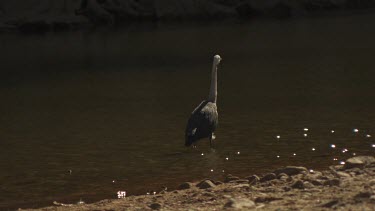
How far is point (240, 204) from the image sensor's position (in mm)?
9906

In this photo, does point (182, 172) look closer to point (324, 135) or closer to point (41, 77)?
point (324, 135)

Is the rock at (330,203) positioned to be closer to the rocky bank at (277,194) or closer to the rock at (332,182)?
the rocky bank at (277,194)

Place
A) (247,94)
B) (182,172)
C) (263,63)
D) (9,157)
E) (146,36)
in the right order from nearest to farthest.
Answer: (182,172) < (9,157) < (247,94) < (263,63) < (146,36)

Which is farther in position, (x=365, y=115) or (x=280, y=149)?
(x=365, y=115)

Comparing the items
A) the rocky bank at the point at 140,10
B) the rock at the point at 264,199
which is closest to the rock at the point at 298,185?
the rock at the point at 264,199

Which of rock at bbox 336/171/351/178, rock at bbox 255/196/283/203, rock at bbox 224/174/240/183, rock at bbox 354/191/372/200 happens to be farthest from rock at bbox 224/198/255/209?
rock at bbox 224/174/240/183

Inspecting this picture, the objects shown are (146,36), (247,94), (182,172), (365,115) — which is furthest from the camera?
(146,36)

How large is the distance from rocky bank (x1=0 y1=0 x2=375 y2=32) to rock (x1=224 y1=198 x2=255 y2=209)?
4222 centimetres

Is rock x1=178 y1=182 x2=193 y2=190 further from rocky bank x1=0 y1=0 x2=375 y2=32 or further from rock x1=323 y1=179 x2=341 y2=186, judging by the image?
rocky bank x1=0 y1=0 x2=375 y2=32

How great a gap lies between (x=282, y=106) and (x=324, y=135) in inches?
152

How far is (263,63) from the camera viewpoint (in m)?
30.1

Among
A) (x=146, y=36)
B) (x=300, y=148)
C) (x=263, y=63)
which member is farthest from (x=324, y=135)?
(x=146, y=36)

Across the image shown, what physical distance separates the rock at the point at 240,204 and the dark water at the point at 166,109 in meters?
3.80

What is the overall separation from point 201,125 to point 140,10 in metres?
40.1
